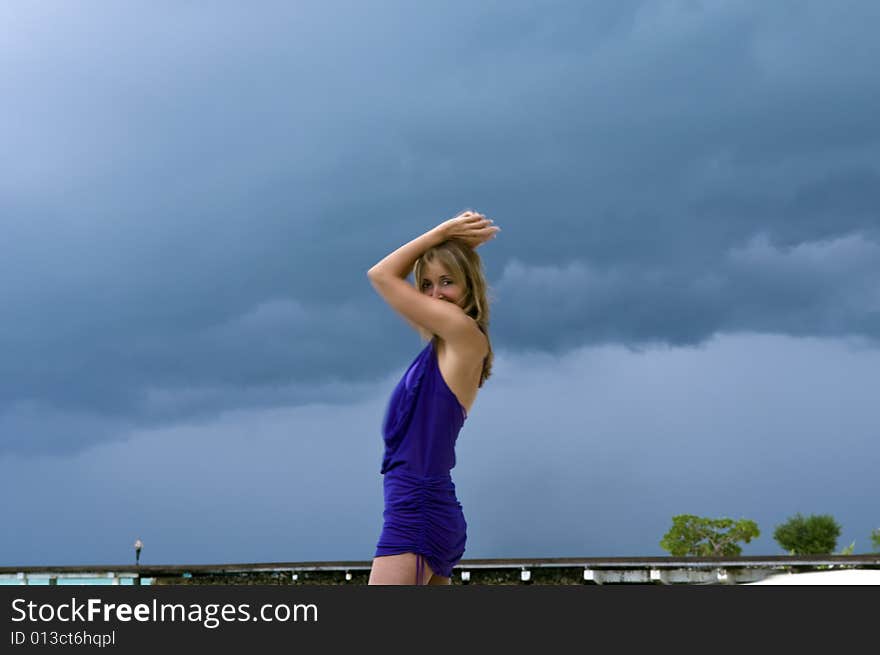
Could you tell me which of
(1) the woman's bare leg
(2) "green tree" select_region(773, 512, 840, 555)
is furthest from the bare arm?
Result: (2) "green tree" select_region(773, 512, 840, 555)

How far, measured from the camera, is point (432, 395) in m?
3.59

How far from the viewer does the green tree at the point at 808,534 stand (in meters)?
38.6

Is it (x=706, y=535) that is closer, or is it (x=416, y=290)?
(x=416, y=290)

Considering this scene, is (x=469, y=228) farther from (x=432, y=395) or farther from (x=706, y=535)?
(x=706, y=535)

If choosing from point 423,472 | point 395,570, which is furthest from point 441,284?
point 395,570

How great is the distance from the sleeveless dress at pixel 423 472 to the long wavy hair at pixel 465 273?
0.26 m

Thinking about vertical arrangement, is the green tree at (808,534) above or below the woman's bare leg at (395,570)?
above

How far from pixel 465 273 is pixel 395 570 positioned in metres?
1.20

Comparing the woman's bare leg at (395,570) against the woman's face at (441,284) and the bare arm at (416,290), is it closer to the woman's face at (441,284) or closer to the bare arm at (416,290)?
the bare arm at (416,290)

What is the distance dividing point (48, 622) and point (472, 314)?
1912 millimetres

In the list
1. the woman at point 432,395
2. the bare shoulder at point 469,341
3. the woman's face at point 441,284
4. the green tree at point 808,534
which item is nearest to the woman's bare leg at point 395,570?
the woman at point 432,395

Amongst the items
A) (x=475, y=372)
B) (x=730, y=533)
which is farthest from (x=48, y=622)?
(x=730, y=533)

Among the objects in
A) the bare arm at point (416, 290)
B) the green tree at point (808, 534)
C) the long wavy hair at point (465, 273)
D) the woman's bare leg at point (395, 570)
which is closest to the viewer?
the woman's bare leg at point (395, 570)

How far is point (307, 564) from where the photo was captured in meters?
8.85
